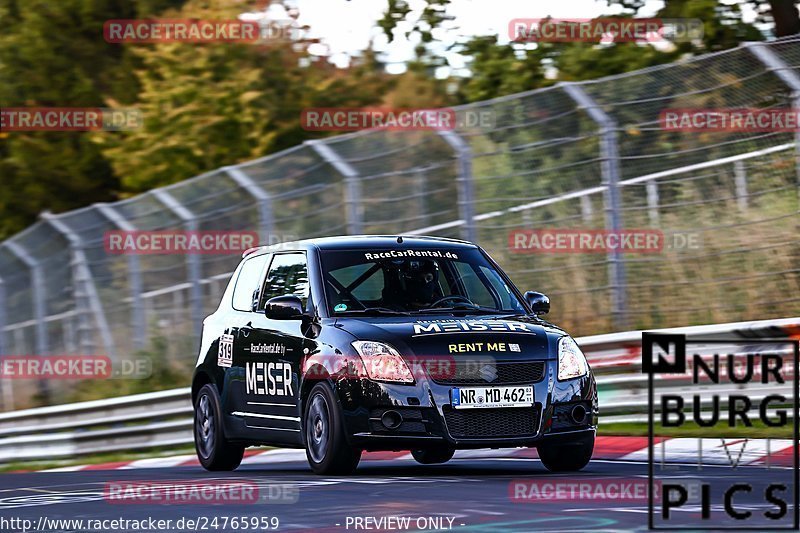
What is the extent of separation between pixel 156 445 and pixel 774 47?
7.70 m

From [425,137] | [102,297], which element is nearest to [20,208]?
[102,297]

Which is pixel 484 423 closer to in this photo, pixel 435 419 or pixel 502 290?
pixel 435 419

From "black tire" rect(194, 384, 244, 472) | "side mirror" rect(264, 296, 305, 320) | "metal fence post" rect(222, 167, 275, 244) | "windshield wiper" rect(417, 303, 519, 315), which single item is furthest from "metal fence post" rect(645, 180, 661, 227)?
"side mirror" rect(264, 296, 305, 320)

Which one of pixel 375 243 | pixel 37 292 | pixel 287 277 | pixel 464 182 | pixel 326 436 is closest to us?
pixel 326 436

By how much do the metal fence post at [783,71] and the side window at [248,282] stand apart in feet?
16.1

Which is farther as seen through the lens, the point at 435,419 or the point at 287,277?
the point at 287,277

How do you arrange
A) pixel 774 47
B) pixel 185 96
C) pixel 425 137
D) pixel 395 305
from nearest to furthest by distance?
pixel 395 305 < pixel 774 47 < pixel 425 137 < pixel 185 96

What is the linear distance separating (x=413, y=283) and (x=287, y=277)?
102 cm

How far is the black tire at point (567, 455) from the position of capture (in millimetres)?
11070

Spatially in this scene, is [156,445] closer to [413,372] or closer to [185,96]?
[413,372]

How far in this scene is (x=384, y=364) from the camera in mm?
10633

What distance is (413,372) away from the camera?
10.5m

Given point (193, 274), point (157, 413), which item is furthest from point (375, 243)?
point (193, 274)

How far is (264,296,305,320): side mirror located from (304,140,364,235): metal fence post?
247 inches
